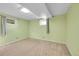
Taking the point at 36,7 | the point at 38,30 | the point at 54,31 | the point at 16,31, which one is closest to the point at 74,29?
the point at 36,7

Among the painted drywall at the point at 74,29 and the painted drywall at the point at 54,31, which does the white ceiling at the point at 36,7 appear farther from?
the painted drywall at the point at 54,31

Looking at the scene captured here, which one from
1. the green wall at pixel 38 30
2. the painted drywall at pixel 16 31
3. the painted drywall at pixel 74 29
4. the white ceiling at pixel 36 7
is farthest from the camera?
the painted drywall at pixel 16 31

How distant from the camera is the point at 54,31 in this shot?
4398mm

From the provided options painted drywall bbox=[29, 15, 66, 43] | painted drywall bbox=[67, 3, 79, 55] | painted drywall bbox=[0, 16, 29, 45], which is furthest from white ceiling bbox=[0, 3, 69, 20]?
painted drywall bbox=[0, 16, 29, 45]

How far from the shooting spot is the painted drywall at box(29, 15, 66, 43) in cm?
375

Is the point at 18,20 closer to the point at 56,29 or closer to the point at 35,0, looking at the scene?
the point at 56,29

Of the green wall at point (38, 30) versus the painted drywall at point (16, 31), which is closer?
the green wall at point (38, 30)

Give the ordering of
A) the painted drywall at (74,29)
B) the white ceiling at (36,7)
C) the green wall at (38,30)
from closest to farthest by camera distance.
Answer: the painted drywall at (74,29)
the white ceiling at (36,7)
the green wall at (38,30)

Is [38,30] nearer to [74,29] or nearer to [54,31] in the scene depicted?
[54,31]

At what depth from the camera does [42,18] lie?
340 centimetres

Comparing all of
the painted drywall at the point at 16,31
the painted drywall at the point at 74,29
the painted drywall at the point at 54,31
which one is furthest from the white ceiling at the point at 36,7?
the painted drywall at the point at 16,31

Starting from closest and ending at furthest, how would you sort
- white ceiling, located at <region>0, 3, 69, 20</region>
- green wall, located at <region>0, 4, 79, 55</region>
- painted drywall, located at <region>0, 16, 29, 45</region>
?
white ceiling, located at <region>0, 3, 69, 20</region> < green wall, located at <region>0, 4, 79, 55</region> < painted drywall, located at <region>0, 16, 29, 45</region>

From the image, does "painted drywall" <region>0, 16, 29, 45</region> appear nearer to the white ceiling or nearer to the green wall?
the green wall

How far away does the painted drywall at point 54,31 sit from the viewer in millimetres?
3747
